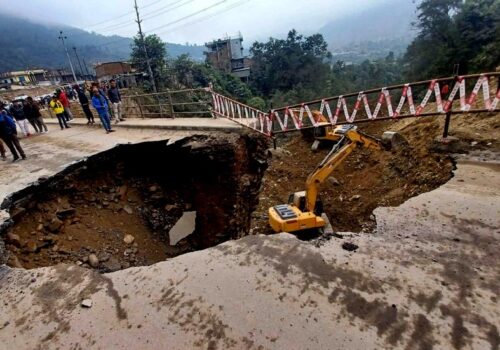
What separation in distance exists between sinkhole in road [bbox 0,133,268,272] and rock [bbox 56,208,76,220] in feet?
0.07

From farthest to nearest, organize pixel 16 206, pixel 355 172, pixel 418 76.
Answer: pixel 418 76 → pixel 355 172 → pixel 16 206

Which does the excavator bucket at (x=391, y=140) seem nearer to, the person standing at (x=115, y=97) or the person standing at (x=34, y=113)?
the person standing at (x=115, y=97)

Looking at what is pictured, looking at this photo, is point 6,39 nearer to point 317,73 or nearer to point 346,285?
point 317,73

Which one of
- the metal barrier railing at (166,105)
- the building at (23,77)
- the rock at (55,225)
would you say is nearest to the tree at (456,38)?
the metal barrier railing at (166,105)

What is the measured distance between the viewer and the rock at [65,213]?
5.95 m

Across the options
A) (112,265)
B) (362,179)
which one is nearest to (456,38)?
(362,179)

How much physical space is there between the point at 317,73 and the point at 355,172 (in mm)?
43355

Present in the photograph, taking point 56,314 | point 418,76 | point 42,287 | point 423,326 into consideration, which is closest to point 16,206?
point 42,287

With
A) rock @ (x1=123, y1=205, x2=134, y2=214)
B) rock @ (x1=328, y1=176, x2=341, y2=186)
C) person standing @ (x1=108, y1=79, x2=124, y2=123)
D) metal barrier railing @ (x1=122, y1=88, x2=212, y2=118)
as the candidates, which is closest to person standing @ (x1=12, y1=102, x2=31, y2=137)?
person standing @ (x1=108, y1=79, x2=124, y2=123)

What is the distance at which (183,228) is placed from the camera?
7348mm

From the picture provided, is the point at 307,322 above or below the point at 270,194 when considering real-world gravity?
above

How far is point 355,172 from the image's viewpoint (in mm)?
7203

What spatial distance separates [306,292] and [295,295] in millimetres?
110


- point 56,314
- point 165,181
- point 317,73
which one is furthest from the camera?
point 317,73
